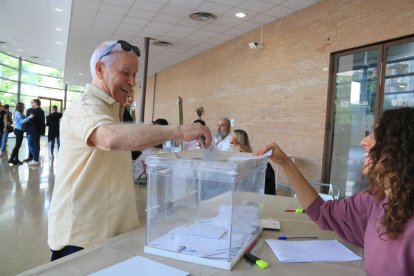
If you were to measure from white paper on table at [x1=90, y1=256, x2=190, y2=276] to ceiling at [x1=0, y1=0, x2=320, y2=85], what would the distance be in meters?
4.88

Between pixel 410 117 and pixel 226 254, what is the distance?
0.76 meters

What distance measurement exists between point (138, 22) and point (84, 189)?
5.98 meters

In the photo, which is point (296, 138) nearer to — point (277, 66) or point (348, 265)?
point (277, 66)

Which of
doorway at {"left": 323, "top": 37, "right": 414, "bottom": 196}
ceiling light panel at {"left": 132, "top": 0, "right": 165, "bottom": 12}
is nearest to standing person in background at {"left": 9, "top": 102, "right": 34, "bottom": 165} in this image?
ceiling light panel at {"left": 132, "top": 0, "right": 165, "bottom": 12}

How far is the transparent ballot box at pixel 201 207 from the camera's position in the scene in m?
1.03

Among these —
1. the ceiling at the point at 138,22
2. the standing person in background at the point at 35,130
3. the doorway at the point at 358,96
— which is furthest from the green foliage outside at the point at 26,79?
the doorway at the point at 358,96

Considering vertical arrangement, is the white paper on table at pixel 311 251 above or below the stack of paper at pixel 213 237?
below

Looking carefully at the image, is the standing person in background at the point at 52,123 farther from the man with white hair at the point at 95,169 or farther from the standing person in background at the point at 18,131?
the man with white hair at the point at 95,169

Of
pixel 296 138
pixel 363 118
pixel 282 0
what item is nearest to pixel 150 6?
pixel 282 0

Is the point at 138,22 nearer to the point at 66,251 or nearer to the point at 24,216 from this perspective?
the point at 24,216

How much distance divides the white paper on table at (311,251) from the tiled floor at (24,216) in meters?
0.70

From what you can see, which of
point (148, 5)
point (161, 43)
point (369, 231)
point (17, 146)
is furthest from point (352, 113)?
point (17, 146)

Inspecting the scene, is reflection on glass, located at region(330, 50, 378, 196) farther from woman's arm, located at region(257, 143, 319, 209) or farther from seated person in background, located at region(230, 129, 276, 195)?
woman's arm, located at region(257, 143, 319, 209)

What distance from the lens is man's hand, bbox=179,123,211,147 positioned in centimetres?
102
